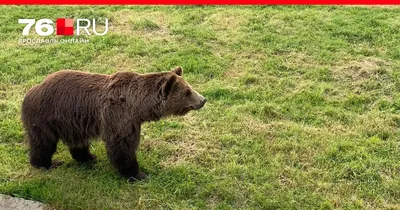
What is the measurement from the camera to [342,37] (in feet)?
31.3

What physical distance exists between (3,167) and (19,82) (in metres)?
2.60

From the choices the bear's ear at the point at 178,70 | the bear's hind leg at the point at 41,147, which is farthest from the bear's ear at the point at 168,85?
the bear's hind leg at the point at 41,147

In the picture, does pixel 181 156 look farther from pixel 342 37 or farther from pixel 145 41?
pixel 342 37

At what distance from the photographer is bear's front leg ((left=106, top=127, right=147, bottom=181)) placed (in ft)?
18.5

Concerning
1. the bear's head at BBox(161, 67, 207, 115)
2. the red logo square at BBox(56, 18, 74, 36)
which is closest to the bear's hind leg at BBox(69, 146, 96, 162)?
the bear's head at BBox(161, 67, 207, 115)

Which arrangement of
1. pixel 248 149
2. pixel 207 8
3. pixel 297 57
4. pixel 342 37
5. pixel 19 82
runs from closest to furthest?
pixel 248 149 → pixel 19 82 → pixel 297 57 → pixel 342 37 → pixel 207 8

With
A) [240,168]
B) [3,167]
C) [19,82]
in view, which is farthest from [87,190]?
[19,82]

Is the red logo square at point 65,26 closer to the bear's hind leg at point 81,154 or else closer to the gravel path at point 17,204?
the bear's hind leg at point 81,154

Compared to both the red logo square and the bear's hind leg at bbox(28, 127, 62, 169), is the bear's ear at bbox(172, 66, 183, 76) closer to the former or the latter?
the bear's hind leg at bbox(28, 127, 62, 169)

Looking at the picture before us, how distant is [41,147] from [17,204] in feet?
2.33

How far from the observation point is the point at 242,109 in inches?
291

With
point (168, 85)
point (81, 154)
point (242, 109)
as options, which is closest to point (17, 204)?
point (81, 154)

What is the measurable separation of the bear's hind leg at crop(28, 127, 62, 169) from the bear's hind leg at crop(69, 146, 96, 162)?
0.90ft

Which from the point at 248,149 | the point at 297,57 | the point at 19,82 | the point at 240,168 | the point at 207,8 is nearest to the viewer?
the point at 240,168
